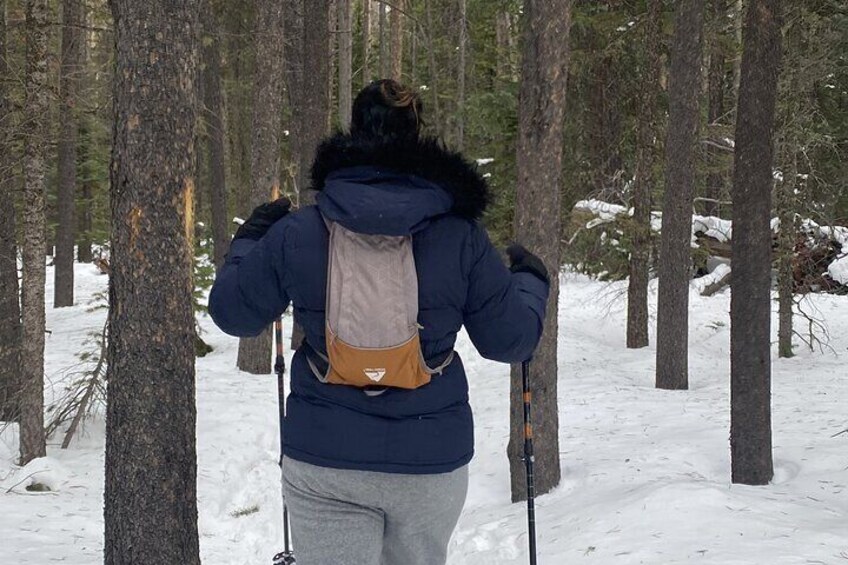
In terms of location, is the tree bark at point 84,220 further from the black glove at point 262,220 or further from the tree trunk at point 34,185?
the black glove at point 262,220

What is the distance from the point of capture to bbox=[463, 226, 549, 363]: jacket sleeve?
2939mm

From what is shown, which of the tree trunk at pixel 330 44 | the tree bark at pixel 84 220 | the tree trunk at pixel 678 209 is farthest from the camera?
the tree bark at pixel 84 220

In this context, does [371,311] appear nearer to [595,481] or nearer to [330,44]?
[595,481]

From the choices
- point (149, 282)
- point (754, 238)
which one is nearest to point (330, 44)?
point (754, 238)

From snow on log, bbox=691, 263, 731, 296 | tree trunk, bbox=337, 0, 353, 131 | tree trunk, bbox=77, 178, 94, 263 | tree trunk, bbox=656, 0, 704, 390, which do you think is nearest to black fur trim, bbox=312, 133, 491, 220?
tree trunk, bbox=656, 0, 704, 390

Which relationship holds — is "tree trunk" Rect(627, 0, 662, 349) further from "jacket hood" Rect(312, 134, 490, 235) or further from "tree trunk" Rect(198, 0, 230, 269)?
"jacket hood" Rect(312, 134, 490, 235)

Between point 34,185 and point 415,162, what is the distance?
23.4 ft

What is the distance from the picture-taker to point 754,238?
721 centimetres

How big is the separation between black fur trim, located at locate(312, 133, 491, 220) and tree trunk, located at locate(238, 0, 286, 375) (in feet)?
34.7

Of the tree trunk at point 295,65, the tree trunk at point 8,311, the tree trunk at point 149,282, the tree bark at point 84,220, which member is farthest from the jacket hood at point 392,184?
the tree bark at point 84,220

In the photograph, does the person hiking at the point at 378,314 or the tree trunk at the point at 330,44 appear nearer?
the person hiking at the point at 378,314

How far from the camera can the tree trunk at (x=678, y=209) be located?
13.1 metres

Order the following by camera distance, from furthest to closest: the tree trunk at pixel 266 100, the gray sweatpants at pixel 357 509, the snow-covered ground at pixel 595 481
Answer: the tree trunk at pixel 266 100 → the snow-covered ground at pixel 595 481 → the gray sweatpants at pixel 357 509

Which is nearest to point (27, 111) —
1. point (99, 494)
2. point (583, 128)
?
point (99, 494)
